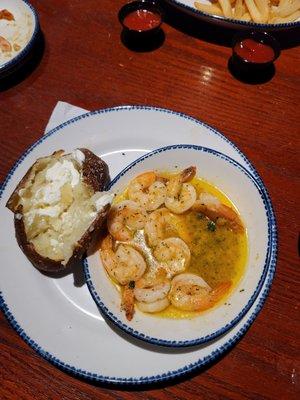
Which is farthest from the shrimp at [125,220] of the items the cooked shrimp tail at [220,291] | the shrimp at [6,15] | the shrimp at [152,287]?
the shrimp at [6,15]

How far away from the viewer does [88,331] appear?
202cm

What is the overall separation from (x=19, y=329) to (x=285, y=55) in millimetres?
2438

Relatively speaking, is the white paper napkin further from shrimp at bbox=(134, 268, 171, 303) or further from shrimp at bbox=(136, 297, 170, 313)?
shrimp at bbox=(136, 297, 170, 313)

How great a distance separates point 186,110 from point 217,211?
865mm

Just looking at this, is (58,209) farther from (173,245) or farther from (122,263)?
(173,245)

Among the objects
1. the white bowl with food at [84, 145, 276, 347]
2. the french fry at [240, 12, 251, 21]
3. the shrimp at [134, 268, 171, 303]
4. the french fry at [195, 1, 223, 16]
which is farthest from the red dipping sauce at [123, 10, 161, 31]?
the shrimp at [134, 268, 171, 303]

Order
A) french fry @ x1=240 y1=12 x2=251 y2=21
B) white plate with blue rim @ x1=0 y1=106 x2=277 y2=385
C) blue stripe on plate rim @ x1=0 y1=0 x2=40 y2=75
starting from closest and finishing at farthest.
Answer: white plate with blue rim @ x1=0 y1=106 x2=277 y2=385 → blue stripe on plate rim @ x1=0 y1=0 x2=40 y2=75 → french fry @ x1=240 y1=12 x2=251 y2=21

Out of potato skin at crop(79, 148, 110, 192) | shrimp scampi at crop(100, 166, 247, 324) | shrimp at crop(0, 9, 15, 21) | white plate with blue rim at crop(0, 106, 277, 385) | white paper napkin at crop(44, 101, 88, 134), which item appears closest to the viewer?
white plate with blue rim at crop(0, 106, 277, 385)

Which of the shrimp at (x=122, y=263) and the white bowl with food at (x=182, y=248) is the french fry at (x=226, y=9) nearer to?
the white bowl with food at (x=182, y=248)

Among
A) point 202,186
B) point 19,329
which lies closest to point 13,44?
point 202,186

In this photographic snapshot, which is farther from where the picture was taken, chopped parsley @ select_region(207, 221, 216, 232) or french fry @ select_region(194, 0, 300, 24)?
french fry @ select_region(194, 0, 300, 24)

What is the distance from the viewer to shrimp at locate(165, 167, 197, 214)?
2254 millimetres

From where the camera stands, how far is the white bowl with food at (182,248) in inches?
75.4

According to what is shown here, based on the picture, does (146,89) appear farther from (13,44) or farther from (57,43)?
(13,44)
